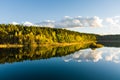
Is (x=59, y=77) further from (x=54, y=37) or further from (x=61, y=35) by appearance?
(x=61, y=35)

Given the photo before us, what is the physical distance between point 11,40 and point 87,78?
106 meters

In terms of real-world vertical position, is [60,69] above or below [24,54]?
above

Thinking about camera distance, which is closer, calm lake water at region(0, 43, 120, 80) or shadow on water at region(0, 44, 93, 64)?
calm lake water at region(0, 43, 120, 80)

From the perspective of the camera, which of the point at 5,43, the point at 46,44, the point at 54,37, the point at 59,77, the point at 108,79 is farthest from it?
the point at 54,37

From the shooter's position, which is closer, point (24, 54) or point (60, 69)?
point (60, 69)

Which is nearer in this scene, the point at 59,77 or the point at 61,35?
the point at 59,77

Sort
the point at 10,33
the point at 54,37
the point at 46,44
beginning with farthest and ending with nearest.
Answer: the point at 54,37 < the point at 46,44 < the point at 10,33

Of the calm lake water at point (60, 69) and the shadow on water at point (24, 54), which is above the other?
the calm lake water at point (60, 69)

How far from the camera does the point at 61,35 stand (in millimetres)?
198625

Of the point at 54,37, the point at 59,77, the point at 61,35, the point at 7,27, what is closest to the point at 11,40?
the point at 7,27

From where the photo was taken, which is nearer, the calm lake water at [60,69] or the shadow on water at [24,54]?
the calm lake water at [60,69]

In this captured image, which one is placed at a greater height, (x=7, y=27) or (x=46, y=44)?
(x=7, y=27)

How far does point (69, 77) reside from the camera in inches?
1813

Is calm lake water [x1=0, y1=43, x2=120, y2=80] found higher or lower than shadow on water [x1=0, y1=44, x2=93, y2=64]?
higher
